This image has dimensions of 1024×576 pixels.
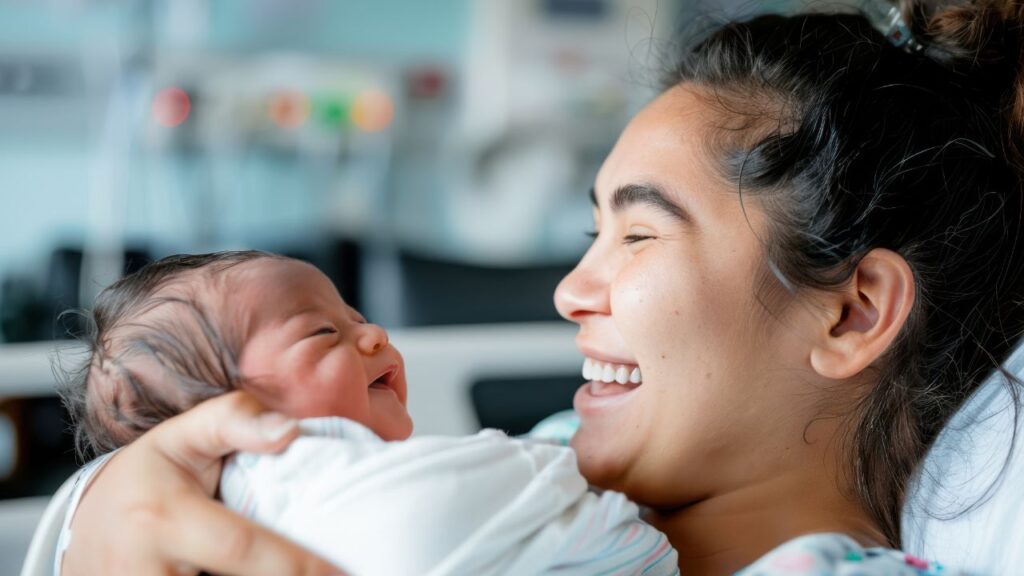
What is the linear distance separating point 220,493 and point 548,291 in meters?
1.97

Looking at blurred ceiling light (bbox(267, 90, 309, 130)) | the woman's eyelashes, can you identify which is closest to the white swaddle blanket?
the woman's eyelashes

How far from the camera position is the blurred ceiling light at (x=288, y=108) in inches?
195

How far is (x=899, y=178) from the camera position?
1.22m

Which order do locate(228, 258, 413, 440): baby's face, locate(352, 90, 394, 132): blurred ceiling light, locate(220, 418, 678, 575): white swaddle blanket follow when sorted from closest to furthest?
locate(220, 418, 678, 575): white swaddle blanket < locate(228, 258, 413, 440): baby's face < locate(352, 90, 394, 132): blurred ceiling light

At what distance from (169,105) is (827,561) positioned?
416cm

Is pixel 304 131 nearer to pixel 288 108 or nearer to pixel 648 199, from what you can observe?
pixel 288 108

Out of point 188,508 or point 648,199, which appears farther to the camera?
point 648,199

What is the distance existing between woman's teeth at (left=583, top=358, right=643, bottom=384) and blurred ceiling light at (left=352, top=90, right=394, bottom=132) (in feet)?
13.1

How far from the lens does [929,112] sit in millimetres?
1257

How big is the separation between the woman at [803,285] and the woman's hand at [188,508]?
48cm

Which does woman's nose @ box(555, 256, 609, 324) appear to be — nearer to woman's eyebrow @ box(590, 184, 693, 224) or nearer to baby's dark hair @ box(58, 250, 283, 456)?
woman's eyebrow @ box(590, 184, 693, 224)

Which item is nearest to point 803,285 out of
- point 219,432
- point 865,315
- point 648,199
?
point 865,315

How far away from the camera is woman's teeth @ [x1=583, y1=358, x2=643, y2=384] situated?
1.28m

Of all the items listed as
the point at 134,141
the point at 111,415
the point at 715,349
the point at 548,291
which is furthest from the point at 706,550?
the point at 134,141
